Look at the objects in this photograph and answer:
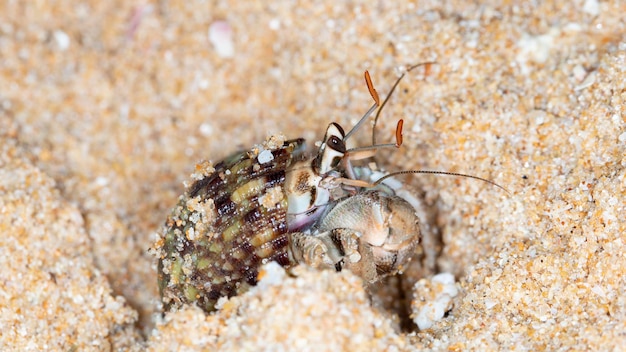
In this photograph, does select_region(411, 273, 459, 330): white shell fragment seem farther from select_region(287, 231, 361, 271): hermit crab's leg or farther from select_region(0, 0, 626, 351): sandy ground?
select_region(287, 231, 361, 271): hermit crab's leg

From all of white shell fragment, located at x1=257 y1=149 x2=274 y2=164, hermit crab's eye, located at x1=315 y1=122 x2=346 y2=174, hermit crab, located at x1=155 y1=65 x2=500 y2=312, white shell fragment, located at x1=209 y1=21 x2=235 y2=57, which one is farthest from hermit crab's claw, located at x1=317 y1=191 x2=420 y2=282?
white shell fragment, located at x1=209 y1=21 x2=235 y2=57

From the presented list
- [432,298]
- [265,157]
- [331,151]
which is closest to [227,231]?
[265,157]

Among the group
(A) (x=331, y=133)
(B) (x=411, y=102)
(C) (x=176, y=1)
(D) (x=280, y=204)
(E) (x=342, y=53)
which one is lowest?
(D) (x=280, y=204)

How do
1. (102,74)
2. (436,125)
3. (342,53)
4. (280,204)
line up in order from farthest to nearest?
1. (102,74)
2. (342,53)
3. (436,125)
4. (280,204)

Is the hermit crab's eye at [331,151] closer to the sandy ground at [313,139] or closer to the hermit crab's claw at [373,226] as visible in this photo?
the hermit crab's claw at [373,226]

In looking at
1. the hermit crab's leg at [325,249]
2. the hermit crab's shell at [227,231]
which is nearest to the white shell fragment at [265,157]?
the hermit crab's shell at [227,231]

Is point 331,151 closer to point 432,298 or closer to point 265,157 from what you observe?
point 265,157

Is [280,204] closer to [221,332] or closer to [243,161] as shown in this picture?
[243,161]

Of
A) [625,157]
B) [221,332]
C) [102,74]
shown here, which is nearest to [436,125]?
Answer: [625,157]
